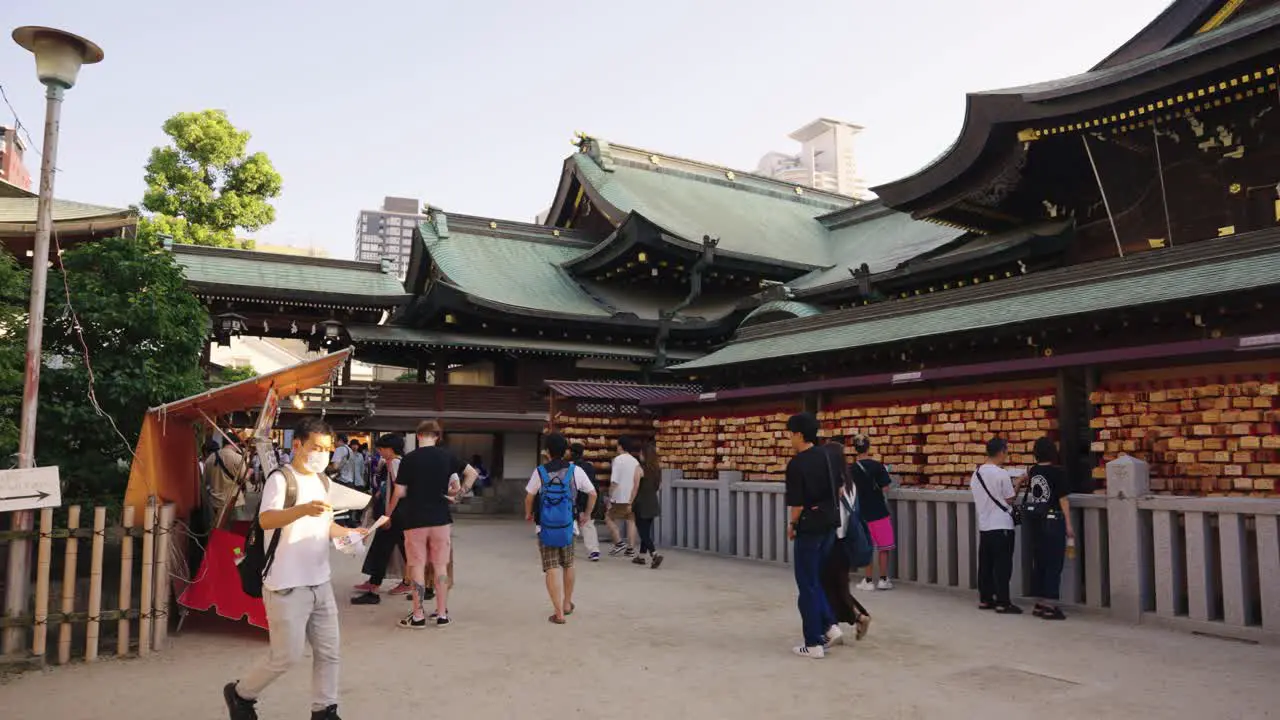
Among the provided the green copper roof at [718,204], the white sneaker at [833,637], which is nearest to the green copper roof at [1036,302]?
the white sneaker at [833,637]

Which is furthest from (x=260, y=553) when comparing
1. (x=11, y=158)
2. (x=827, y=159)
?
(x=827, y=159)

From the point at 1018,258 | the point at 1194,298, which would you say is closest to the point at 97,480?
the point at 1194,298

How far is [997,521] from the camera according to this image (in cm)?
812

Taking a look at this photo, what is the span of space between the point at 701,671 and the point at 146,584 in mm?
4368

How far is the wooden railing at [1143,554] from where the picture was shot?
6.96 m

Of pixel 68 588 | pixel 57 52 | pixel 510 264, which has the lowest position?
pixel 68 588

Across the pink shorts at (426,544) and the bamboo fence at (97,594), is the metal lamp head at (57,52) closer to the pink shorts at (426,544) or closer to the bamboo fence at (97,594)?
the bamboo fence at (97,594)

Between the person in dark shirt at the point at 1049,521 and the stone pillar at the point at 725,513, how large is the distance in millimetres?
5359

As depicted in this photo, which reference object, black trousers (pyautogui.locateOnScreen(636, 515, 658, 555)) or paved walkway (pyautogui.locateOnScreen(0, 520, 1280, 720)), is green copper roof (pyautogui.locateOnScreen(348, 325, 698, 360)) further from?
paved walkway (pyautogui.locateOnScreen(0, 520, 1280, 720))

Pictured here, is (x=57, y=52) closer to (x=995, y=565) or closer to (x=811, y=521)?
(x=811, y=521)

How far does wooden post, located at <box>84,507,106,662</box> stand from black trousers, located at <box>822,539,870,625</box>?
5639 mm

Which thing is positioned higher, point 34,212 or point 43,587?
point 34,212

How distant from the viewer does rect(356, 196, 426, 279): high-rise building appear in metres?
139

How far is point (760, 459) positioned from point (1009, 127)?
6.38 m
